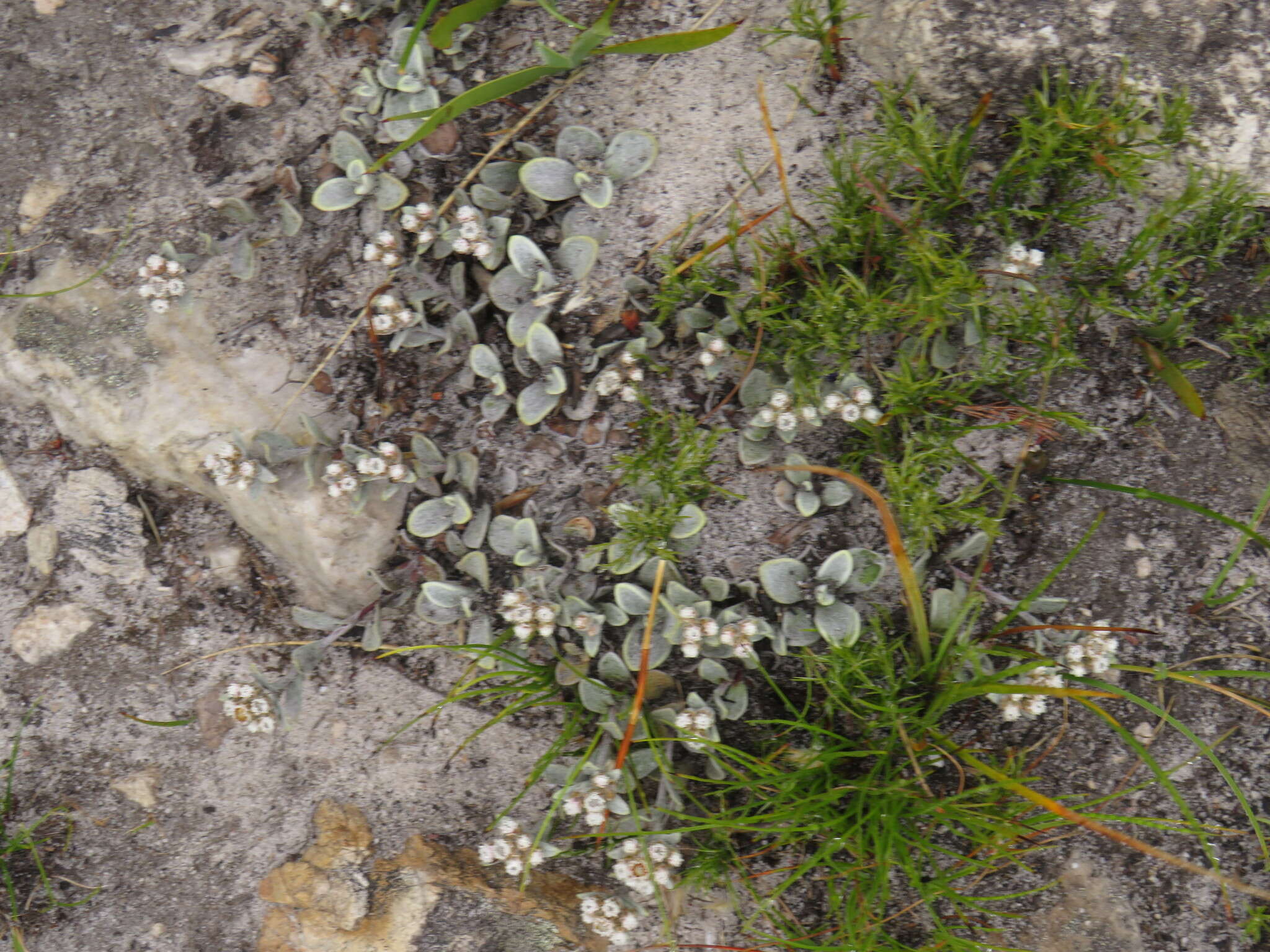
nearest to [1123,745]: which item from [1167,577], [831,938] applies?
[1167,577]

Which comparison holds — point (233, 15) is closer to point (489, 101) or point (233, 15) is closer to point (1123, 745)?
point (489, 101)

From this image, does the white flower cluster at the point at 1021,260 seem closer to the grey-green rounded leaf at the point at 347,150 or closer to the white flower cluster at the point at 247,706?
the grey-green rounded leaf at the point at 347,150

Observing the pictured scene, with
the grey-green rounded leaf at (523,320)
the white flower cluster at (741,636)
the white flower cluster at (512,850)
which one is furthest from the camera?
the grey-green rounded leaf at (523,320)

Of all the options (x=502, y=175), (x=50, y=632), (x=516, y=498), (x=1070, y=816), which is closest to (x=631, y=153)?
(x=502, y=175)

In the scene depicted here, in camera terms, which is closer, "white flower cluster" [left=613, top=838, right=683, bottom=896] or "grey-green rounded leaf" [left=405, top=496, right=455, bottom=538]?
"white flower cluster" [left=613, top=838, right=683, bottom=896]

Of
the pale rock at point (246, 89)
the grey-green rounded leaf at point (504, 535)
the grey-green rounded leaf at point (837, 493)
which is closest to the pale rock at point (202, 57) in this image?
the pale rock at point (246, 89)

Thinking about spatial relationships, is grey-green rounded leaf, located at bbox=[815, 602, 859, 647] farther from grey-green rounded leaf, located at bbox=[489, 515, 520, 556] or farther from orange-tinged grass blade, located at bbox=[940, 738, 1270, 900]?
grey-green rounded leaf, located at bbox=[489, 515, 520, 556]

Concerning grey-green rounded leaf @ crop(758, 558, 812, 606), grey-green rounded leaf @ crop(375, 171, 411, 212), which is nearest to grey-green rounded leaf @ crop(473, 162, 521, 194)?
grey-green rounded leaf @ crop(375, 171, 411, 212)
